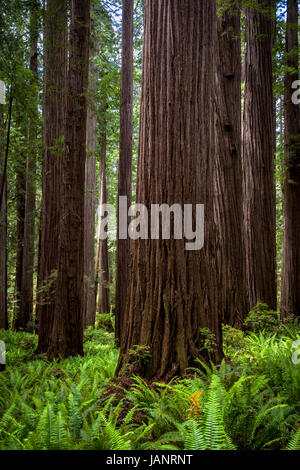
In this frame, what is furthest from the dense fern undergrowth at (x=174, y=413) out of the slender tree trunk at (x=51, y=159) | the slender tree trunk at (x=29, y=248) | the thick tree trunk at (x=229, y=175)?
the slender tree trunk at (x=29, y=248)

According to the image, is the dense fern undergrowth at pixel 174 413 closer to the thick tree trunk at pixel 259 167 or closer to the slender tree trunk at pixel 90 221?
the thick tree trunk at pixel 259 167

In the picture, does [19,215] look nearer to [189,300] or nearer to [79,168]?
[79,168]

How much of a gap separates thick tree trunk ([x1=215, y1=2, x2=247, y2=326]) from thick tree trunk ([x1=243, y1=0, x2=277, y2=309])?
117 centimetres

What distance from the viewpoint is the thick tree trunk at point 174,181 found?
3631 mm

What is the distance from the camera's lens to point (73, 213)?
639 centimetres

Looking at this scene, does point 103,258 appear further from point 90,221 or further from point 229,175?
point 229,175

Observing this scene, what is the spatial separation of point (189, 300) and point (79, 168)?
3.89 m

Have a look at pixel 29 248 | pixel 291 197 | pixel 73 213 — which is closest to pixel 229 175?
pixel 73 213

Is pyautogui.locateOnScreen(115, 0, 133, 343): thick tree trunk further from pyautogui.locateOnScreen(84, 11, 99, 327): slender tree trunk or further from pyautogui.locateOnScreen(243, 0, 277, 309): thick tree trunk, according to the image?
pyautogui.locateOnScreen(243, 0, 277, 309): thick tree trunk

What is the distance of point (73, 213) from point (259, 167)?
4.43 meters

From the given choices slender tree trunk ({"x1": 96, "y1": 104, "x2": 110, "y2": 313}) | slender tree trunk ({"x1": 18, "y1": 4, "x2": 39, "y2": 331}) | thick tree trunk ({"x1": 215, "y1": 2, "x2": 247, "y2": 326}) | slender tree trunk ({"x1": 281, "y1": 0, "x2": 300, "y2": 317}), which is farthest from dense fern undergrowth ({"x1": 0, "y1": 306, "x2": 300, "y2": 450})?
slender tree trunk ({"x1": 96, "y1": 104, "x2": 110, "y2": 313})

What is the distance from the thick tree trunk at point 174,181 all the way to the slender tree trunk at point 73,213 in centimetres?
276

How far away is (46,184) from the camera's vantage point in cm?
732

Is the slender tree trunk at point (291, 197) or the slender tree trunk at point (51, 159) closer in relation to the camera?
the slender tree trunk at point (51, 159)
